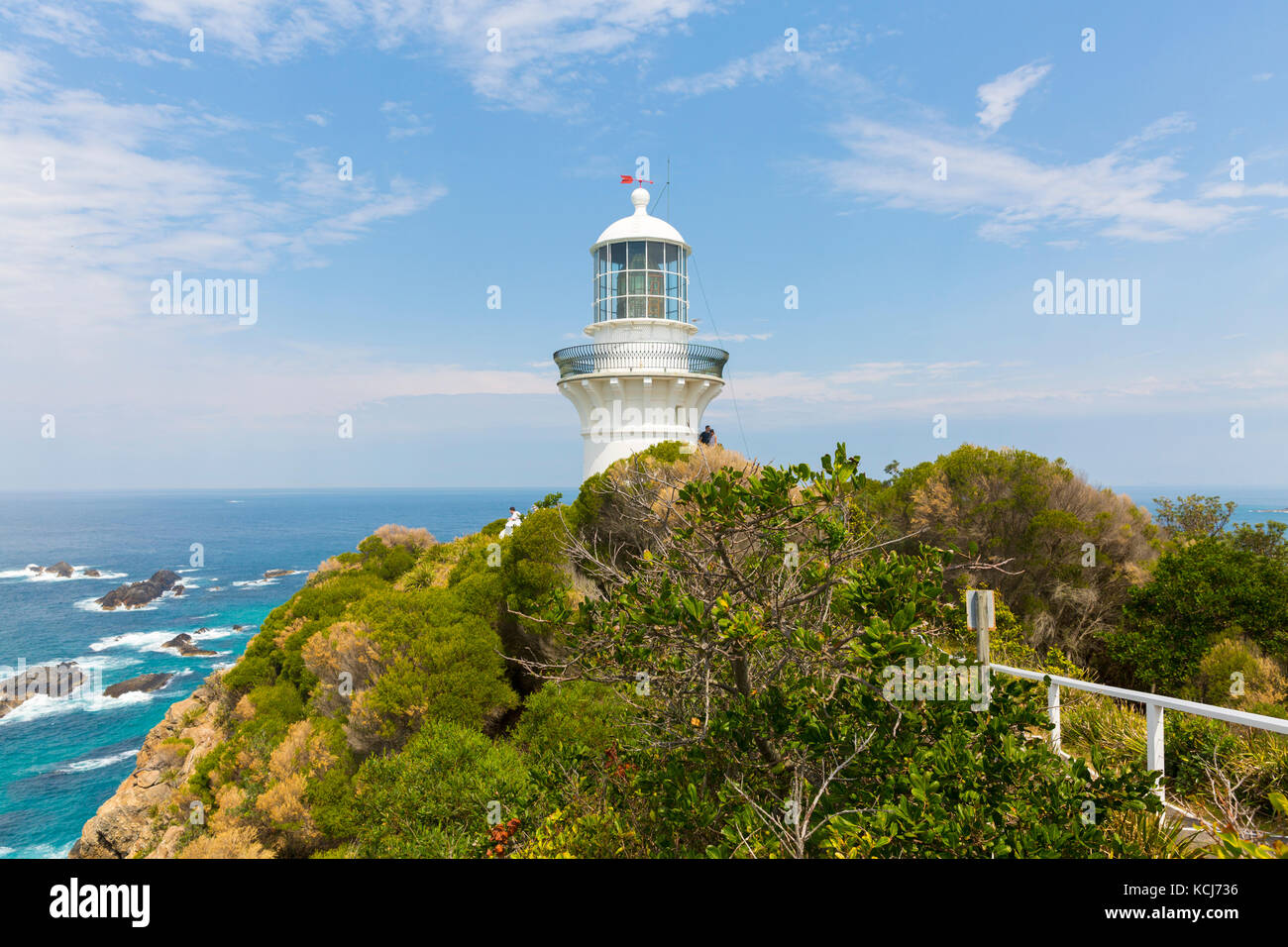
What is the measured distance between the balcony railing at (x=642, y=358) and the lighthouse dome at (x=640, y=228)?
2.71 m

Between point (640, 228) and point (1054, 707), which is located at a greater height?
point (640, 228)

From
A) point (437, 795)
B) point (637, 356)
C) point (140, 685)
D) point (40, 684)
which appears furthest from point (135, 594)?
point (437, 795)

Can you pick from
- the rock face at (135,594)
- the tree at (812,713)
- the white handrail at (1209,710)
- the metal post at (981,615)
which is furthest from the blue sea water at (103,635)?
the white handrail at (1209,710)

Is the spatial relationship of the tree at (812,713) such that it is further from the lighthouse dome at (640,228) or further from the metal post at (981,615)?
the lighthouse dome at (640,228)

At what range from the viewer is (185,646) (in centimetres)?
4288

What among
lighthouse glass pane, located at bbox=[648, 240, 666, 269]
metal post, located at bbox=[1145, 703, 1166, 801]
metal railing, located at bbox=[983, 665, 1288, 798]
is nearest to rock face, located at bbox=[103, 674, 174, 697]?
lighthouse glass pane, located at bbox=[648, 240, 666, 269]

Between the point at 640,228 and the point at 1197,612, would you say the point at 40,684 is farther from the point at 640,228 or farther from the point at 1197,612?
the point at 1197,612

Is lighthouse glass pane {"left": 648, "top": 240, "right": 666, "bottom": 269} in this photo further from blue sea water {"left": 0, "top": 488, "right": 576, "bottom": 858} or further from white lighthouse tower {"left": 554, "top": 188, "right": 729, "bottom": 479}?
blue sea water {"left": 0, "top": 488, "right": 576, "bottom": 858}

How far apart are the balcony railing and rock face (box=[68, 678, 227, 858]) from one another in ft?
42.0
